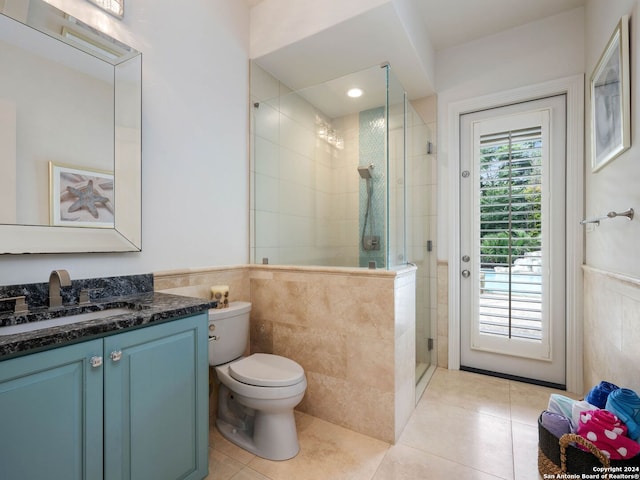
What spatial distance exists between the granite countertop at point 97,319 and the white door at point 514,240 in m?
2.22

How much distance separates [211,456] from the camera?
64.5 inches

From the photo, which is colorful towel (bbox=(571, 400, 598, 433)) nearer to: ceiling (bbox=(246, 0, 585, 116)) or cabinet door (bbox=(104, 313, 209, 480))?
cabinet door (bbox=(104, 313, 209, 480))

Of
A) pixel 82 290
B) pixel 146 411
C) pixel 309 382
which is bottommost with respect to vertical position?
pixel 309 382

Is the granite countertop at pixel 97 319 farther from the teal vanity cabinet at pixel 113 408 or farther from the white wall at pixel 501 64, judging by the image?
the white wall at pixel 501 64

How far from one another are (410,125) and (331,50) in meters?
0.78

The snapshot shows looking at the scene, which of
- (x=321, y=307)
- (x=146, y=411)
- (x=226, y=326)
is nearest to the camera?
(x=146, y=411)

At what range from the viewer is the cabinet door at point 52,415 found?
0.87m

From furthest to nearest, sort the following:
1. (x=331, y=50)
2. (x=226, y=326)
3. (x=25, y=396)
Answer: (x=331, y=50)
(x=226, y=326)
(x=25, y=396)

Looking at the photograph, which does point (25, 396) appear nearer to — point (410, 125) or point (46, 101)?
point (46, 101)

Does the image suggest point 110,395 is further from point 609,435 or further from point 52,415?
point 609,435

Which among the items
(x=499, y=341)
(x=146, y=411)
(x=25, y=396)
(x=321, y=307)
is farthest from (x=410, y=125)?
(x=25, y=396)

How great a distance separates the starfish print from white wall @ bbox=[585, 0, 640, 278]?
2422mm

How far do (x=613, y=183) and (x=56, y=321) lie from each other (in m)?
2.72

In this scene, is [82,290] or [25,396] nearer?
[25,396]
